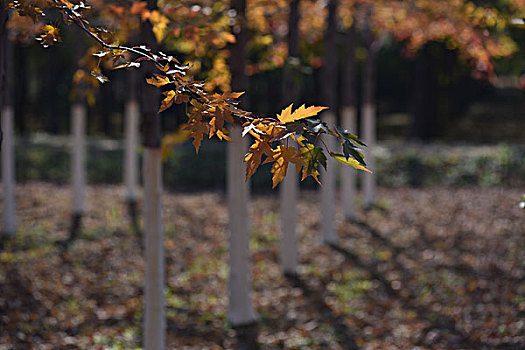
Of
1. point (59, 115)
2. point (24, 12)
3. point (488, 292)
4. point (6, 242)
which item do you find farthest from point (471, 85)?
point (24, 12)

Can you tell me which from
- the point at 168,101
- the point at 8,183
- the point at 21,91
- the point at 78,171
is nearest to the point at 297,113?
the point at 168,101

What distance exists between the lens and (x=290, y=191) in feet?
24.0

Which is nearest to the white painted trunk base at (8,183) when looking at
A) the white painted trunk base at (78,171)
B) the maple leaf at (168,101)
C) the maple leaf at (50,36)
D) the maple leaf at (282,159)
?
the white painted trunk base at (78,171)

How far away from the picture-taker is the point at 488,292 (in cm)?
678

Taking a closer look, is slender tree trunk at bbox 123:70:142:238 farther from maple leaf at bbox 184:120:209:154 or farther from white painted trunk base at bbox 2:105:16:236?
maple leaf at bbox 184:120:209:154

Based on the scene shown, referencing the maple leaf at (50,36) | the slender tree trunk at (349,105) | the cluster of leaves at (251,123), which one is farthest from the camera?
the slender tree trunk at (349,105)

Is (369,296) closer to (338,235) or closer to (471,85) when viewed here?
(338,235)

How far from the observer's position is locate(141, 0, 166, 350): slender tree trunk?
185 inches

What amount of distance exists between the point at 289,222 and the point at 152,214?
2993 mm

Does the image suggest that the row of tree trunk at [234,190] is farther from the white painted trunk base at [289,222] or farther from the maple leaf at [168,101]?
the maple leaf at [168,101]

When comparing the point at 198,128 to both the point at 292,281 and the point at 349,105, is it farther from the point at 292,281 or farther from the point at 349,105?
the point at 349,105

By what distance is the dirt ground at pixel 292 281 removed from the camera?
228 inches

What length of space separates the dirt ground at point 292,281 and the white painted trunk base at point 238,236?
26cm

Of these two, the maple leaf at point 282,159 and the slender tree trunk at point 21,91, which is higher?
the slender tree trunk at point 21,91
